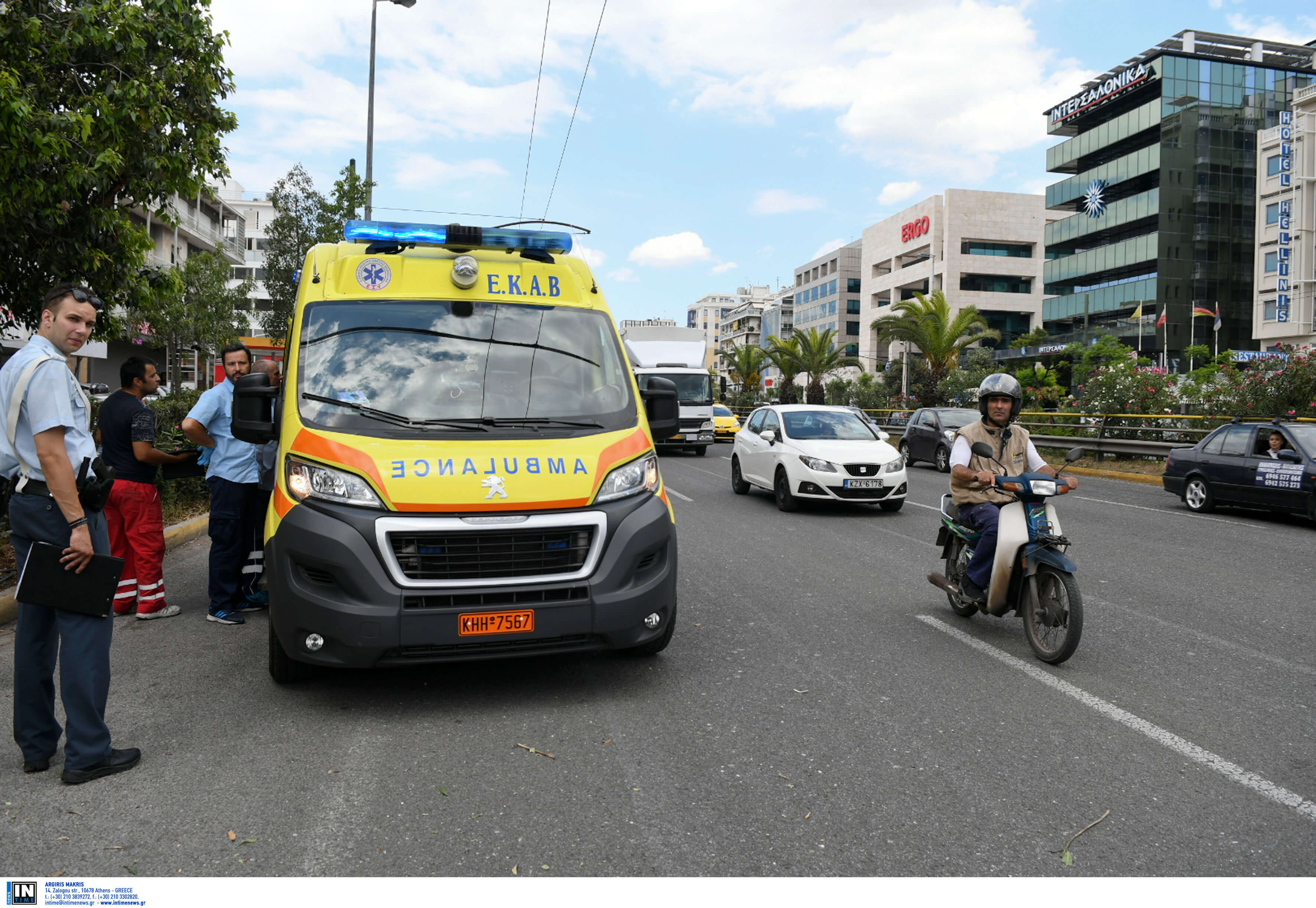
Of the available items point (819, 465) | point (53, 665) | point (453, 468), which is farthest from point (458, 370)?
point (819, 465)

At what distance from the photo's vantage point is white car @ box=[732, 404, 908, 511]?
1270cm

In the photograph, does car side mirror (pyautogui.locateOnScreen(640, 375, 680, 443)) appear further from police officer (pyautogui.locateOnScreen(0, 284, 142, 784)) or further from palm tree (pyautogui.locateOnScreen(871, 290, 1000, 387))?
palm tree (pyautogui.locateOnScreen(871, 290, 1000, 387))

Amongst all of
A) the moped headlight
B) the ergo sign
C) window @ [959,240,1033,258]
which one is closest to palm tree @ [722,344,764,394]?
the ergo sign

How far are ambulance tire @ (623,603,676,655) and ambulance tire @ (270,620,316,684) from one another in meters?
1.71

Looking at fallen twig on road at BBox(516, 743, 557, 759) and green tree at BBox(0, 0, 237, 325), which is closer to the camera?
fallen twig on road at BBox(516, 743, 557, 759)

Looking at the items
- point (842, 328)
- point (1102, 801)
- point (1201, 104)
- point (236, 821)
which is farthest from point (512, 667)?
point (842, 328)

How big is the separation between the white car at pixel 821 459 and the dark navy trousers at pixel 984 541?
21.7 feet

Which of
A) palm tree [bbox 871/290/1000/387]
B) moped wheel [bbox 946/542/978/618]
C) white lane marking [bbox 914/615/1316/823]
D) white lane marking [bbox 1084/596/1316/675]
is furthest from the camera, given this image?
palm tree [bbox 871/290/1000/387]

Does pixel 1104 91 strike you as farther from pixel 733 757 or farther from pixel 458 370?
pixel 733 757

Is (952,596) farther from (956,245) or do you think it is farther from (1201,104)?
(956,245)

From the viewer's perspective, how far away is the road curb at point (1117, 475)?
750 inches

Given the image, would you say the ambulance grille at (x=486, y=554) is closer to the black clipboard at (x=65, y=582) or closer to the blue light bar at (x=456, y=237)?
the black clipboard at (x=65, y=582)

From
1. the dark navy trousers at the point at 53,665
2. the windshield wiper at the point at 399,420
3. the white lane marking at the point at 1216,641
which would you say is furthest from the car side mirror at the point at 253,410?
the white lane marking at the point at 1216,641

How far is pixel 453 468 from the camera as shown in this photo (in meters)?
4.38
